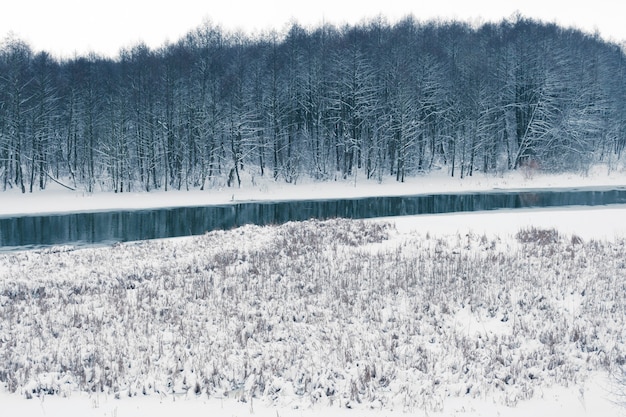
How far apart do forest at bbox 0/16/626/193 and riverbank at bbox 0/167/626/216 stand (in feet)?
6.00

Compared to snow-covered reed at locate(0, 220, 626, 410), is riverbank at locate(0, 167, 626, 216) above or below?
above

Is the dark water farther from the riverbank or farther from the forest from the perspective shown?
the forest

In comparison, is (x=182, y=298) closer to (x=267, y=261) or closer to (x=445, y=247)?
(x=267, y=261)

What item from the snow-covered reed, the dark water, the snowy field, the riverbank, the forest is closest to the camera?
the snowy field

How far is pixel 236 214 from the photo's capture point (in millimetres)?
35625

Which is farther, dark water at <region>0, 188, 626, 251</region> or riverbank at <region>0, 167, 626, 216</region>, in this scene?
riverbank at <region>0, 167, 626, 216</region>

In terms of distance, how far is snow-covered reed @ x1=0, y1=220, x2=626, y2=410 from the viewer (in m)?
7.72

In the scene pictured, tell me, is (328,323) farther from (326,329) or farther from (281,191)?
(281,191)

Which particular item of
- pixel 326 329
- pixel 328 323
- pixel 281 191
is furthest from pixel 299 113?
pixel 326 329

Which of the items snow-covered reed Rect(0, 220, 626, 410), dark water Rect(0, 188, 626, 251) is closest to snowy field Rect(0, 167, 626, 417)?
snow-covered reed Rect(0, 220, 626, 410)

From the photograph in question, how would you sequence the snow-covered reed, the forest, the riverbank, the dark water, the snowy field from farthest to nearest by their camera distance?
1. the forest
2. the riverbank
3. the dark water
4. the snow-covered reed
5. the snowy field

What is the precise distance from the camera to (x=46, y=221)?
109 feet

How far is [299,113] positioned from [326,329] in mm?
52697

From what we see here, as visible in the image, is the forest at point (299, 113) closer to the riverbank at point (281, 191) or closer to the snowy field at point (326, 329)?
the riverbank at point (281, 191)
